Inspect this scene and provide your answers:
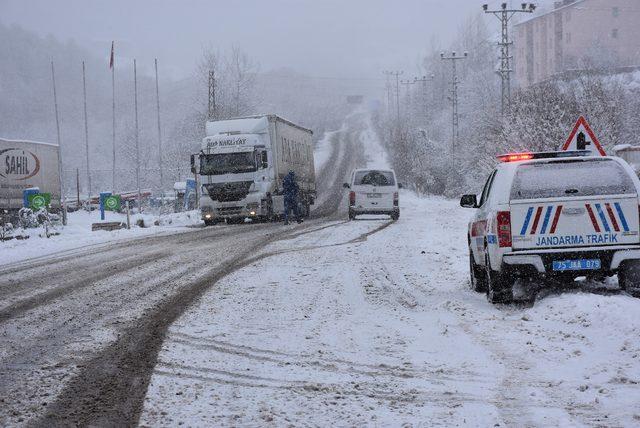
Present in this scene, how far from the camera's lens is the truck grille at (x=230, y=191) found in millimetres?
27422

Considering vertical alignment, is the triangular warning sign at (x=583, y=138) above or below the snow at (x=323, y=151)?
below

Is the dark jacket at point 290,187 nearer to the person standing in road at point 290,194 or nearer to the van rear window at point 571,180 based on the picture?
the person standing in road at point 290,194

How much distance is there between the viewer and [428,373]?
5484mm

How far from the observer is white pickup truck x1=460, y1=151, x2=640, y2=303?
316 inches

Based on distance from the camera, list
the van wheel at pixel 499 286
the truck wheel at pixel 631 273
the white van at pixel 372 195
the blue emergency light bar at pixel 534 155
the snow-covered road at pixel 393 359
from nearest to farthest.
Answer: the snow-covered road at pixel 393 359 < the truck wheel at pixel 631 273 < the van wheel at pixel 499 286 < the blue emergency light bar at pixel 534 155 < the white van at pixel 372 195

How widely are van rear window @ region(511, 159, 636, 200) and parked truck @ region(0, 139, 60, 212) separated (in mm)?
30869

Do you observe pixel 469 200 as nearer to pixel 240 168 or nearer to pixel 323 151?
pixel 240 168

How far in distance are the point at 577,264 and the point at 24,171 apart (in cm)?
3246

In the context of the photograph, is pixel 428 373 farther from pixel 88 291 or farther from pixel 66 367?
pixel 88 291

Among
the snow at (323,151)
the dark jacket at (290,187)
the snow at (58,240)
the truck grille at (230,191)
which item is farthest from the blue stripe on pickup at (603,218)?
the snow at (323,151)

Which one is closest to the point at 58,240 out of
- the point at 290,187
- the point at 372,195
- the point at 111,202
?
the point at 290,187

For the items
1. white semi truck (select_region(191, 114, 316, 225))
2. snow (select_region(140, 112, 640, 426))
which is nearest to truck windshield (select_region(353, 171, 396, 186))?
white semi truck (select_region(191, 114, 316, 225))

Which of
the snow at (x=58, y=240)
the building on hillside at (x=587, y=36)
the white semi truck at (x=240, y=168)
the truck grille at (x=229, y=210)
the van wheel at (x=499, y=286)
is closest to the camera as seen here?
the van wheel at (x=499, y=286)

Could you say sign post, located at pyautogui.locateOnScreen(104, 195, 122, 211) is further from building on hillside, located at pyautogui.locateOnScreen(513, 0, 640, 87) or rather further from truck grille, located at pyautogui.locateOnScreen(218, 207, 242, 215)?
building on hillside, located at pyautogui.locateOnScreen(513, 0, 640, 87)
